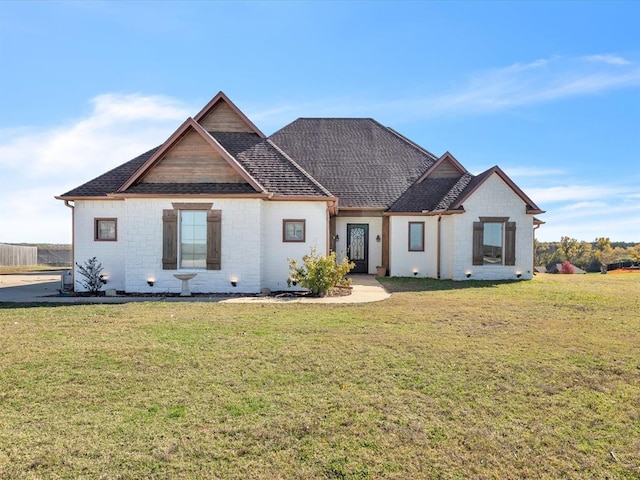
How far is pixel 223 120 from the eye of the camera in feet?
55.4

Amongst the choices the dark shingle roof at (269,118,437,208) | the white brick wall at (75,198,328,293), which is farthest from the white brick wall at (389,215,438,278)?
the white brick wall at (75,198,328,293)

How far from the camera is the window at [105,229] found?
15.2m

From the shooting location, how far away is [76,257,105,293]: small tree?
14463 millimetres

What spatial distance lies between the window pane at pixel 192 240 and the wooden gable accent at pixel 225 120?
4819mm

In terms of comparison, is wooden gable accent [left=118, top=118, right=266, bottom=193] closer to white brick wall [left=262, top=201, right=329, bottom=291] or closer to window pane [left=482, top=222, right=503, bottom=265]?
white brick wall [left=262, top=201, right=329, bottom=291]

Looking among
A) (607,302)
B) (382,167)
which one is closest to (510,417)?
(607,302)

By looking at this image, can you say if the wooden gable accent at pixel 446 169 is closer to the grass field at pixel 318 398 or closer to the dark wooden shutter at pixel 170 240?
the dark wooden shutter at pixel 170 240

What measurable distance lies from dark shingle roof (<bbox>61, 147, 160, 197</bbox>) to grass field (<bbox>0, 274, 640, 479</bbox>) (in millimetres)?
7390

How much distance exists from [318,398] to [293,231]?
33.9 ft

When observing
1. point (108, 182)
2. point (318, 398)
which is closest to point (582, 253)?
point (108, 182)

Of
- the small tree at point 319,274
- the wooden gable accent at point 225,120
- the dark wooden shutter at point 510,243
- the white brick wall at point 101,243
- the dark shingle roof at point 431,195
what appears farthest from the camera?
the dark shingle roof at point 431,195

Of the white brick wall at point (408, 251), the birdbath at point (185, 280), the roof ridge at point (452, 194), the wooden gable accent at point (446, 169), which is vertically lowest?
the birdbath at point (185, 280)

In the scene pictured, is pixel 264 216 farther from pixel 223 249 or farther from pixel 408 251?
pixel 408 251

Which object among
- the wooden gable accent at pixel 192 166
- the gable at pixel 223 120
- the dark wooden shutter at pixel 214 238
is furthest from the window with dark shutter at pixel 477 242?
the dark wooden shutter at pixel 214 238
